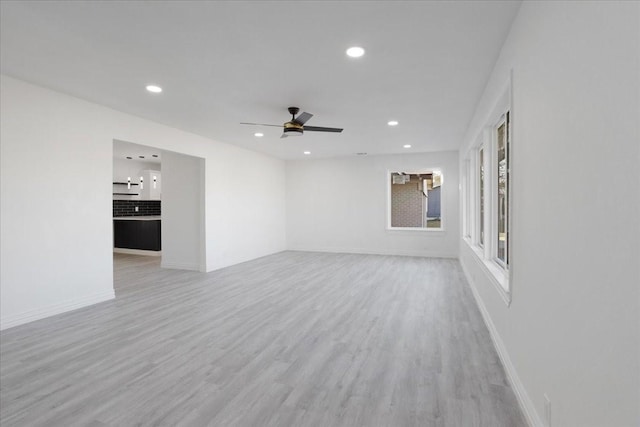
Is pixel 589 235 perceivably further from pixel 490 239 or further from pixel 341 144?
pixel 341 144

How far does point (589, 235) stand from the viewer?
4.11ft

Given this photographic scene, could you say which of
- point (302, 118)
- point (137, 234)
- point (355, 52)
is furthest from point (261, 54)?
point (137, 234)

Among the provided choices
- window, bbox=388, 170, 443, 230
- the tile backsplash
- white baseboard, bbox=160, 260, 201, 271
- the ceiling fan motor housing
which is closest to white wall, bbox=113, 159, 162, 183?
the tile backsplash

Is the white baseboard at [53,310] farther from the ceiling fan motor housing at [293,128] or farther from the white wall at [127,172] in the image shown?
the white wall at [127,172]

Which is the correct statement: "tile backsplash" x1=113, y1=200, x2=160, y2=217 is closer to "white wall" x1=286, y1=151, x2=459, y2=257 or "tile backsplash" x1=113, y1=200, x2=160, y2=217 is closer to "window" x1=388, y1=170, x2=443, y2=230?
"white wall" x1=286, y1=151, x2=459, y2=257

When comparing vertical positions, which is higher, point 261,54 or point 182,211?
point 261,54

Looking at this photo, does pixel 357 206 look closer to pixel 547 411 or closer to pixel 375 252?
pixel 375 252

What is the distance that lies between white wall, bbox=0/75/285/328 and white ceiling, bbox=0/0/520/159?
297 mm

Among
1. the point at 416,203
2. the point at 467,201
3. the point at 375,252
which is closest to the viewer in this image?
the point at 467,201

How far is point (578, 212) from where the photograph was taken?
1.35m

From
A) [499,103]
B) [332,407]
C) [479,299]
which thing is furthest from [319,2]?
[479,299]

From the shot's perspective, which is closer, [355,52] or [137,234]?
[355,52]

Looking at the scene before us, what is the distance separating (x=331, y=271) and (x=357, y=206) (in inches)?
114

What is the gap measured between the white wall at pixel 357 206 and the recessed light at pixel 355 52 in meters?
5.74
